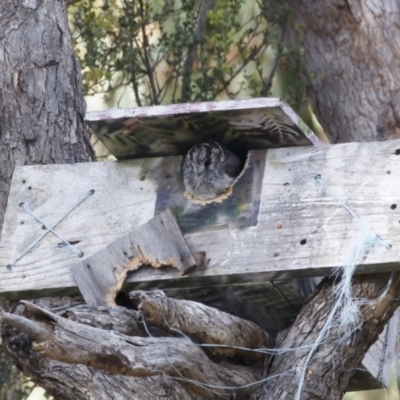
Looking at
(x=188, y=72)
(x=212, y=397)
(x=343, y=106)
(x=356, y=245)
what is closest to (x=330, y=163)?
(x=356, y=245)

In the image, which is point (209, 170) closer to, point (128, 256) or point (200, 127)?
point (200, 127)

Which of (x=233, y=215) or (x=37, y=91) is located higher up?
(x=37, y=91)

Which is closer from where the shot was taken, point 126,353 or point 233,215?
point 126,353

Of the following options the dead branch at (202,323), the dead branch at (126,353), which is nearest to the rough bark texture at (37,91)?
the dead branch at (202,323)

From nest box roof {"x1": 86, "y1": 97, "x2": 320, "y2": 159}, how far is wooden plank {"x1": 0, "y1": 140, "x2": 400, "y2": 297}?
5cm

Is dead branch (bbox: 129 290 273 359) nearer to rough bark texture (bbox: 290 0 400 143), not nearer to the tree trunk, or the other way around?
the tree trunk

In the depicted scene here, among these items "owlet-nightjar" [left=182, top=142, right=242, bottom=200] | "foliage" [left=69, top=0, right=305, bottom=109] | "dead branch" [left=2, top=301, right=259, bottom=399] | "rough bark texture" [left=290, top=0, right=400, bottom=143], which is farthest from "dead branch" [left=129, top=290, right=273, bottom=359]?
"foliage" [left=69, top=0, right=305, bottom=109]

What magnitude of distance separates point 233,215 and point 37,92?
3.45 feet

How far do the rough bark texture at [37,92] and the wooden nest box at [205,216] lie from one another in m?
0.31

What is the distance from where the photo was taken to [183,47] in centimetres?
558

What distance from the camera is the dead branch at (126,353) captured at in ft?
8.00

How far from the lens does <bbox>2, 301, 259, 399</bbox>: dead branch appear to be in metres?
2.44

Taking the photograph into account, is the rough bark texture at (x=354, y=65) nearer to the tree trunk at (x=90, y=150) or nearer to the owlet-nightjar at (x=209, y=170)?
the tree trunk at (x=90, y=150)

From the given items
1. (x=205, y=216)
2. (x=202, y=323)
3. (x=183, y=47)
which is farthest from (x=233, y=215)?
(x=183, y=47)
